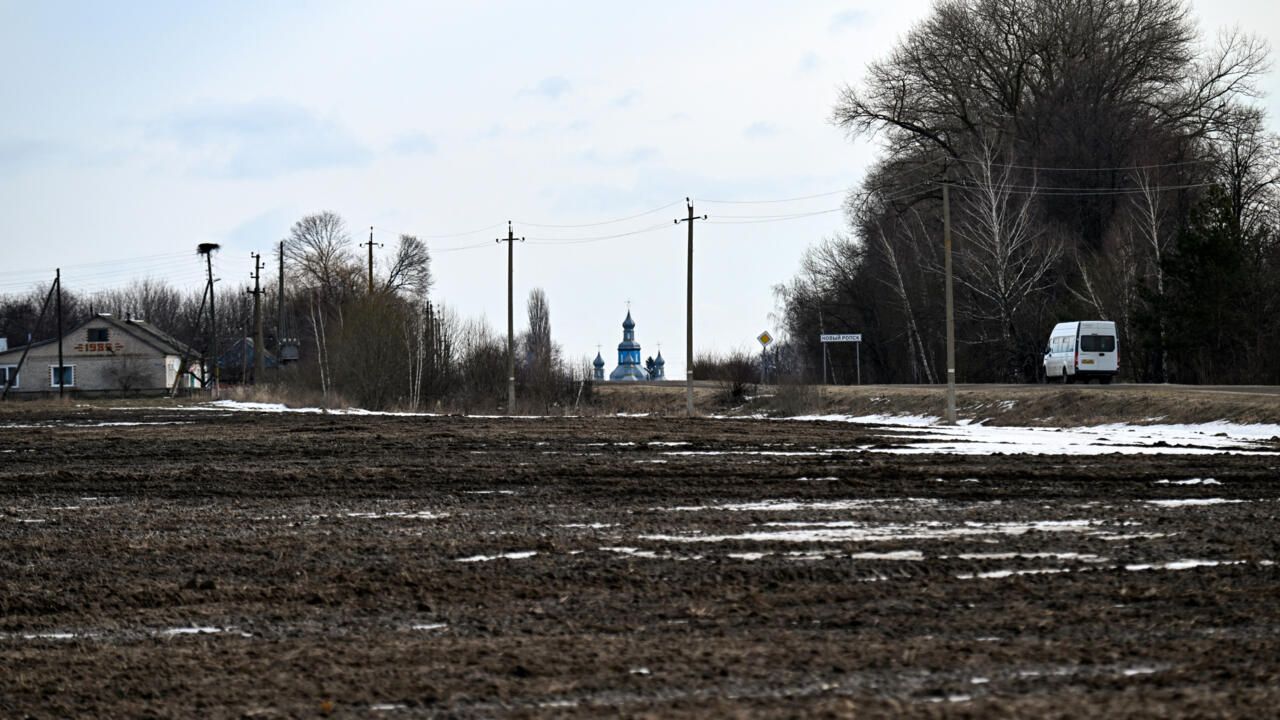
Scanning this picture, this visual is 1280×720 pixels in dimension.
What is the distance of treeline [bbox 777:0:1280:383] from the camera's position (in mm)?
54562

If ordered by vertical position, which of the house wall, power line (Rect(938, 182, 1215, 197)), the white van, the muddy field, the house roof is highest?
power line (Rect(938, 182, 1215, 197))

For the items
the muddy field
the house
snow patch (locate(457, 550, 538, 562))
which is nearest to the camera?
the muddy field

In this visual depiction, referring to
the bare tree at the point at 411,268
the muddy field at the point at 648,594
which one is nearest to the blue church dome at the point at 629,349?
the bare tree at the point at 411,268

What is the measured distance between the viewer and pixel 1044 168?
5894cm

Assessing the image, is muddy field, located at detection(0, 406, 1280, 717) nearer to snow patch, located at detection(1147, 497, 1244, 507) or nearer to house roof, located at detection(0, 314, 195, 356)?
snow patch, located at detection(1147, 497, 1244, 507)

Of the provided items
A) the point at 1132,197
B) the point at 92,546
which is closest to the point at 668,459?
the point at 92,546

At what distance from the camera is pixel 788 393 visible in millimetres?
48500

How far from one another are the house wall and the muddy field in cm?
8819

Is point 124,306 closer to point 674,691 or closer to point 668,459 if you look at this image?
point 668,459

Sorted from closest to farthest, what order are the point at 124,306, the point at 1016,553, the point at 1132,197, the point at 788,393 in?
the point at 1016,553 → the point at 788,393 → the point at 1132,197 → the point at 124,306

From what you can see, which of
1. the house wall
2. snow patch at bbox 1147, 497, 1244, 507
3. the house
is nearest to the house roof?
the house

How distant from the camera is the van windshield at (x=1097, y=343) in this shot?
156 ft

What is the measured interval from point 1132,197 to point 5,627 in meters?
52.7

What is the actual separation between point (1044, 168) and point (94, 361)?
234 ft
